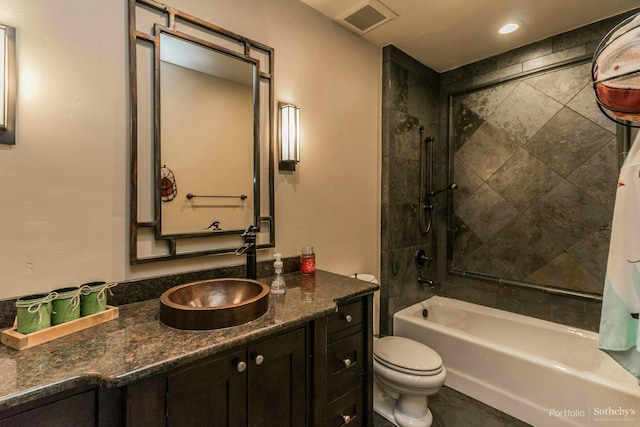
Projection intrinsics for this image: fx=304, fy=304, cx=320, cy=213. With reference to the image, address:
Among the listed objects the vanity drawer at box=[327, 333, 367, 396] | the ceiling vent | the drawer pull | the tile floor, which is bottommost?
the tile floor

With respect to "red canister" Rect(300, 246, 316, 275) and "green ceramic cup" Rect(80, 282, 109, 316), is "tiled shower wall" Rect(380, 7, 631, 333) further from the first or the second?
"green ceramic cup" Rect(80, 282, 109, 316)

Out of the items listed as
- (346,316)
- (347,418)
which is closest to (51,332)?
(346,316)

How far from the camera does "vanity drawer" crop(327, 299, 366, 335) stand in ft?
4.74

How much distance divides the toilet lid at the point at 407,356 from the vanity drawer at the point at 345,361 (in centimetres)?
36

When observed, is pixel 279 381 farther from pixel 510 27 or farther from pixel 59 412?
pixel 510 27

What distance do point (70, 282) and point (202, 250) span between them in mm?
522

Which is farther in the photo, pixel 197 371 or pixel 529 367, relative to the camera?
pixel 529 367

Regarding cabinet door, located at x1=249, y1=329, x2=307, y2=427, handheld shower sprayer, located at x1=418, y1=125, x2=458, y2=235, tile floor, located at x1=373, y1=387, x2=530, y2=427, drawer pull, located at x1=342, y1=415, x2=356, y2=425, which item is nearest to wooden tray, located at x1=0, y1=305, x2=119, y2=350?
cabinet door, located at x1=249, y1=329, x2=307, y2=427

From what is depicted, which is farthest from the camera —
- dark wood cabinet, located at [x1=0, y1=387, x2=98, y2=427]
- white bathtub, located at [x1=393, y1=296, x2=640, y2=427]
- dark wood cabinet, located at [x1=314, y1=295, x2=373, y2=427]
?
white bathtub, located at [x1=393, y1=296, x2=640, y2=427]

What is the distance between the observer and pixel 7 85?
1.04 metres

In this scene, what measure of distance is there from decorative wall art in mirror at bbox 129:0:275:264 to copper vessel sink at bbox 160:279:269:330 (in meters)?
0.21

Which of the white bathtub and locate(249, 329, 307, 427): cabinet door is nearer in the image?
locate(249, 329, 307, 427): cabinet door

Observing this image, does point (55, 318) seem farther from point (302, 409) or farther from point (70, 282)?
point (302, 409)

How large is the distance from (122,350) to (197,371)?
9.0 inches
